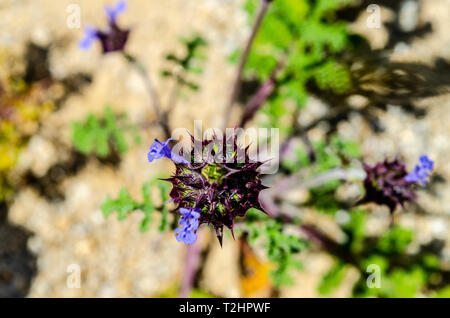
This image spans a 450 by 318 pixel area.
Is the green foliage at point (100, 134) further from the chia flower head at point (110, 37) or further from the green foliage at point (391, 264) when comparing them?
the green foliage at point (391, 264)

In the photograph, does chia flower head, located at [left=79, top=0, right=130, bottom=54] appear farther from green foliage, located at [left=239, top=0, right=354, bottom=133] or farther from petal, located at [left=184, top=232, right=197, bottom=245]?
petal, located at [left=184, top=232, right=197, bottom=245]

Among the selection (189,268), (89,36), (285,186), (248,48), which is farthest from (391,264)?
(89,36)

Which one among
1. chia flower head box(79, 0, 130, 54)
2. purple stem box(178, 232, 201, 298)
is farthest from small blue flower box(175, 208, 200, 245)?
chia flower head box(79, 0, 130, 54)

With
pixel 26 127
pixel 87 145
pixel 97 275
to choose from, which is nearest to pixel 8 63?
pixel 26 127

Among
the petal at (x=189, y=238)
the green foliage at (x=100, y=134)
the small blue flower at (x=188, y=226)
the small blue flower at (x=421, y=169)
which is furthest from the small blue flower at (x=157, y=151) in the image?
the green foliage at (x=100, y=134)

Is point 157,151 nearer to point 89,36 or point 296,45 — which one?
point 89,36
